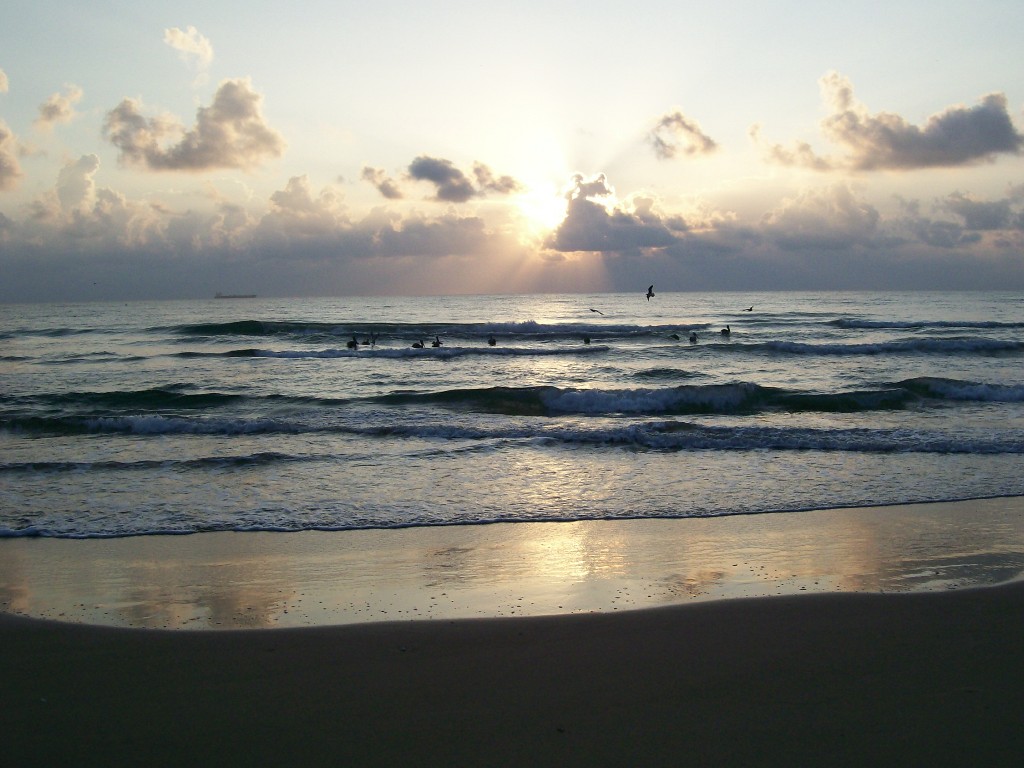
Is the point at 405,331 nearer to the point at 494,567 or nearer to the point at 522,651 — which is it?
the point at 494,567

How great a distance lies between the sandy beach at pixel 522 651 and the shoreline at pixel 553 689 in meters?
0.02

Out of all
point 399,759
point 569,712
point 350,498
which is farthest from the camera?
point 350,498

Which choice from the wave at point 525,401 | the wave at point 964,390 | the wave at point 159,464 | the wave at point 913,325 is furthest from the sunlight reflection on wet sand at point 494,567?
the wave at point 913,325

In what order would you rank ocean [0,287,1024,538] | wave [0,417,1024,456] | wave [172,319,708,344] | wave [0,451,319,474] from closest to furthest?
ocean [0,287,1024,538] < wave [0,451,319,474] < wave [0,417,1024,456] < wave [172,319,708,344]

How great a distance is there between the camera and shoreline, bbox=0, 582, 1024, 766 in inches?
153

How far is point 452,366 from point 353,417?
12.0 metres

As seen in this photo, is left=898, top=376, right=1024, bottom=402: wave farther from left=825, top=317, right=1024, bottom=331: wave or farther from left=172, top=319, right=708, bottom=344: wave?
left=825, top=317, right=1024, bottom=331: wave

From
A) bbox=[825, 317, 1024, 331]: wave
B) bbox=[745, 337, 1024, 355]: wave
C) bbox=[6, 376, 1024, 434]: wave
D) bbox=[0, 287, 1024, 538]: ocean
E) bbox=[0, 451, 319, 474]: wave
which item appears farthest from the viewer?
bbox=[825, 317, 1024, 331]: wave

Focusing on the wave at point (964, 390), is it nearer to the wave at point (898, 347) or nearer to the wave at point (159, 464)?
the wave at point (898, 347)

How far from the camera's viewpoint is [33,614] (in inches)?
237

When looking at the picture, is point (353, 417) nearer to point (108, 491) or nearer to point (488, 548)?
point (108, 491)

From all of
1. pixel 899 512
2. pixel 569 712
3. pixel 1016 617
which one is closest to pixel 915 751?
pixel 569 712

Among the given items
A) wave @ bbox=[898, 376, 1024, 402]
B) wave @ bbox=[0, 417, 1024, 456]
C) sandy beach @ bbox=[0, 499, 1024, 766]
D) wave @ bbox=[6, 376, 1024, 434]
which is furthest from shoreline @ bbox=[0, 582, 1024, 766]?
wave @ bbox=[898, 376, 1024, 402]

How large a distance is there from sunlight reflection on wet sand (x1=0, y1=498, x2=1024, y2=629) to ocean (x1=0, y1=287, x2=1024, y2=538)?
2.06 feet
